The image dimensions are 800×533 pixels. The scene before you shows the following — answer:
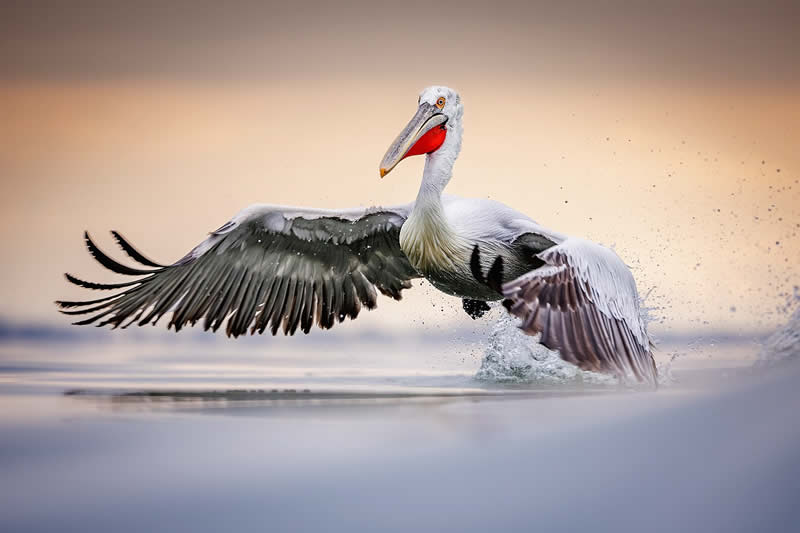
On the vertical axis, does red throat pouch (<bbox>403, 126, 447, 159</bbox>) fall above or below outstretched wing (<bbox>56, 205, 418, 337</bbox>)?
above

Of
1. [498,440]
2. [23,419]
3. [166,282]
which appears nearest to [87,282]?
[166,282]

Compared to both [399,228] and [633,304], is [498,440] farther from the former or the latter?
[399,228]

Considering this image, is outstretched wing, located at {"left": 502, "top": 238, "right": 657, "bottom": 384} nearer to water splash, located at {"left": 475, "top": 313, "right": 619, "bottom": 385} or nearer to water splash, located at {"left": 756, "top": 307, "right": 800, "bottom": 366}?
water splash, located at {"left": 756, "top": 307, "right": 800, "bottom": 366}

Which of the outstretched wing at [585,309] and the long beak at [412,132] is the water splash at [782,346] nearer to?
the outstretched wing at [585,309]

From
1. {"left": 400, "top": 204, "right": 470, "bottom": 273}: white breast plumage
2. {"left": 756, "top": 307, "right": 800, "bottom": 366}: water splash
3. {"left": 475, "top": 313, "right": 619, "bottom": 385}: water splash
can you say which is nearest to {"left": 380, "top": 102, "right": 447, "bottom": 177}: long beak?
{"left": 400, "top": 204, "right": 470, "bottom": 273}: white breast plumage

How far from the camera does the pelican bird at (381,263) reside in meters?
5.85

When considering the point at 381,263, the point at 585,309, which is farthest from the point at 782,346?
the point at 381,263

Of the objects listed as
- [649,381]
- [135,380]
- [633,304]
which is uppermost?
[633,304]

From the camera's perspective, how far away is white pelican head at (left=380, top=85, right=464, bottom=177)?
6.88m

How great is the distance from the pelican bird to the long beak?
10 millimetres

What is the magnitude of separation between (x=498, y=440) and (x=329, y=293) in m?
3.68

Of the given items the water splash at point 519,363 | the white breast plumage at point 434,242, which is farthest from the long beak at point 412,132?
the water splash at point 519,363

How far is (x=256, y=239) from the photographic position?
762 centimetres

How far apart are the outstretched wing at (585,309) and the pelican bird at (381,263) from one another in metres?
0.01
